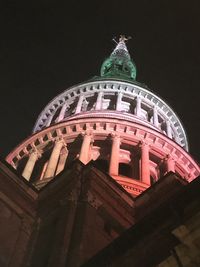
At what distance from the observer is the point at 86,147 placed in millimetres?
38562

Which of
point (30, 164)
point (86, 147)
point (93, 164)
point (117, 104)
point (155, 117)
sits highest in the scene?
point (117, 104)

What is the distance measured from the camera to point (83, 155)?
37219 mm

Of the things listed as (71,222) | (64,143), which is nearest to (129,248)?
(71,222)

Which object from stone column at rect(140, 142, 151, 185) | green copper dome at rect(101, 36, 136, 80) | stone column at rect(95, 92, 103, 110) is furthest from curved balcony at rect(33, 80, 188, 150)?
green copper dome at rect(101, 36, 136, 80)

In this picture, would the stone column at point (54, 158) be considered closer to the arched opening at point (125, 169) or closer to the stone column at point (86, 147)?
the stone column at point (86, 147)

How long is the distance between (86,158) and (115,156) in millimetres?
1900

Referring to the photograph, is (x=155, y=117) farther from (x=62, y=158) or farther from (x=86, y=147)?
(x=62, y=158)

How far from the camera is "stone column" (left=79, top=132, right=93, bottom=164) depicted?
37.0 metres

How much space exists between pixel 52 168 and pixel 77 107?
10.4 meters

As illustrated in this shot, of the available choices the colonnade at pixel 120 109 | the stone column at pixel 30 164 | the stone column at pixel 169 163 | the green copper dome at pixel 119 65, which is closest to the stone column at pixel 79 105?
the colonnade at pixel 120 109

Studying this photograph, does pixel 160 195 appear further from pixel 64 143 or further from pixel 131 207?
pixel 64 143

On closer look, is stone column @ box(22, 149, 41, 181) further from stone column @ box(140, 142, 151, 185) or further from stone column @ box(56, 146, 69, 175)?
stone column @ box(140, 142, 151, 185)

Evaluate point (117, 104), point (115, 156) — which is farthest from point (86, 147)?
point (117, 104)

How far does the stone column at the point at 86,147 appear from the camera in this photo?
37.0m
